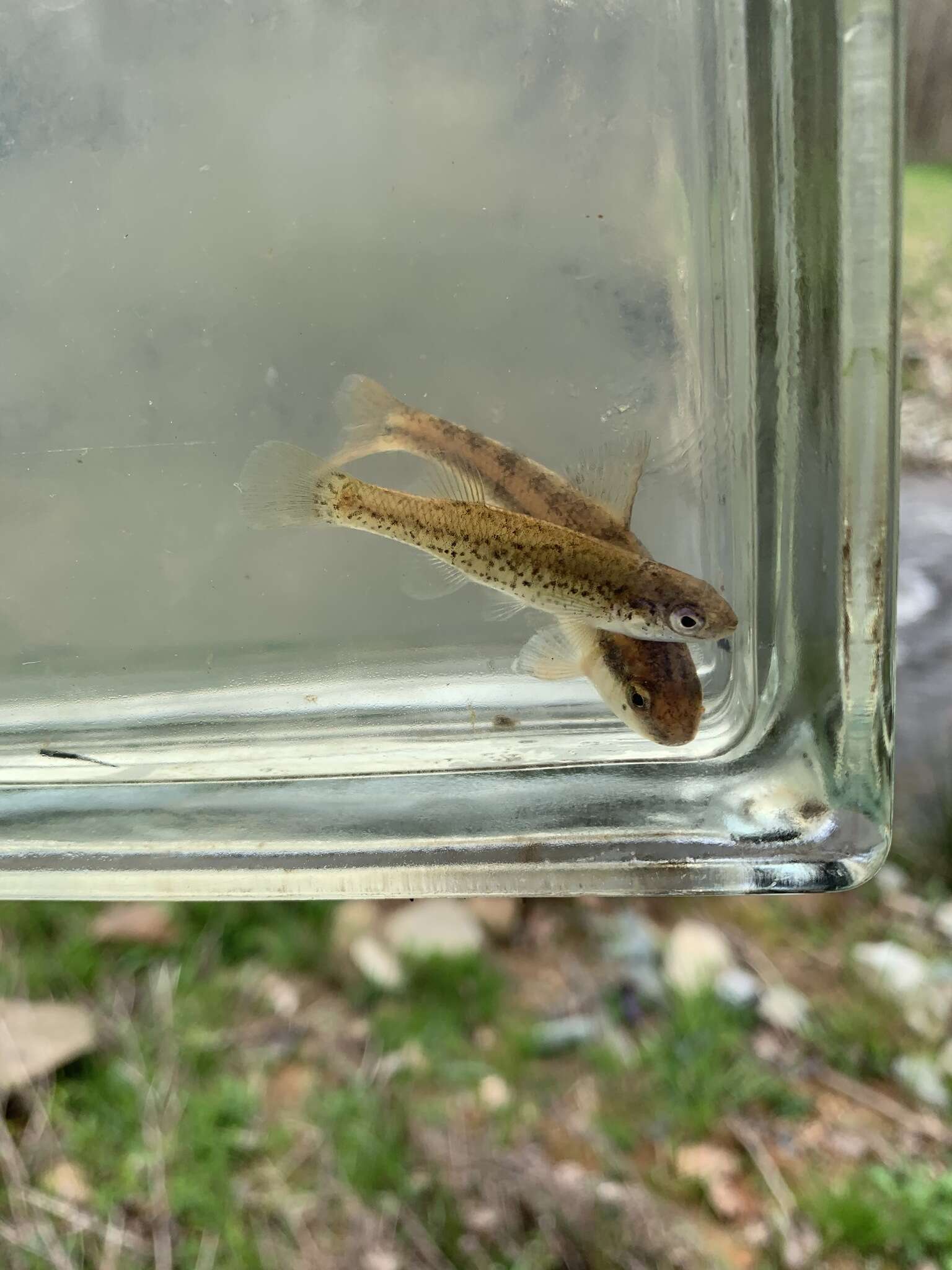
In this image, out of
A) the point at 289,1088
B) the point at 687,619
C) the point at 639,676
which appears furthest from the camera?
the point at 289,1088

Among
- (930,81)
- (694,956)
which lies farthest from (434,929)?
(930,81)

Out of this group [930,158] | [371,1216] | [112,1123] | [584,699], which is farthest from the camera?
[930,158]

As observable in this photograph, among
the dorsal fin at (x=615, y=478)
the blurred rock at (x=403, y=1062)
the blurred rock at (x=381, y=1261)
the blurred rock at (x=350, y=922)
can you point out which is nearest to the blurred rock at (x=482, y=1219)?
the blurred rock at (x=381, y=1261)

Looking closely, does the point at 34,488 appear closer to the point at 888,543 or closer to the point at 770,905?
the point at 888,543

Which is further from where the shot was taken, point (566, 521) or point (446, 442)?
point (446, 442)

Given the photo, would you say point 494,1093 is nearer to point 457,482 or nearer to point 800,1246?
point 800,1246

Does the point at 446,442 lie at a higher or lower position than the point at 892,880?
higher

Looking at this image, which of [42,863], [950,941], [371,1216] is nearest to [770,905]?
[950,941]

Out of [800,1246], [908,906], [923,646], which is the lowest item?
[800,1246]
